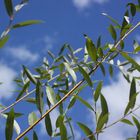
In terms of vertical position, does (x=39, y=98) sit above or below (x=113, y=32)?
below

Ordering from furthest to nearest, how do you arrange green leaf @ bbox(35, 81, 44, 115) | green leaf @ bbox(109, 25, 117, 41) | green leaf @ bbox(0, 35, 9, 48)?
1. green leaf @ bbox(109, 25, 117, 41)
2. green leaf @ bbox(35, 81, 44, 115)
3. green leaf @ bbox(0, 35, 9, 48)

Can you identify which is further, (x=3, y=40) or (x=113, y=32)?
(x=113, y=32)

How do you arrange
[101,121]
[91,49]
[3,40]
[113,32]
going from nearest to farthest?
[3,40] → [101,121] → [91,49] → [113,32]

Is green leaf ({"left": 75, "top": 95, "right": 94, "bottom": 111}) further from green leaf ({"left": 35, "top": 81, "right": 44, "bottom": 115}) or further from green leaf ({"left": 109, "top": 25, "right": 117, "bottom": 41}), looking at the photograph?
green leaf ({"left": 109, "top": 25, "right": 117, "bottom": 41})

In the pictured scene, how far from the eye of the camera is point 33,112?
1.19 m

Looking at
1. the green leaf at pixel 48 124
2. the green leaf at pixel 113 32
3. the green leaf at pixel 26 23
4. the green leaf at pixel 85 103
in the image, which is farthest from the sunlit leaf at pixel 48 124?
the green leaf at pixel 113 32

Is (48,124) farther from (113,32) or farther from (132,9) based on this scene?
(132,9)

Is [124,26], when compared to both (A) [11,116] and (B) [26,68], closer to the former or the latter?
(B) [26,68]

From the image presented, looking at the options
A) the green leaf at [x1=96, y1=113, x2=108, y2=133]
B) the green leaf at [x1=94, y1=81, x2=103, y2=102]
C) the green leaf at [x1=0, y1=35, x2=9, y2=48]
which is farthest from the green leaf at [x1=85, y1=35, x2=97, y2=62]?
the green leaf at [x1=0, y1=35, x2=9, y2=48]

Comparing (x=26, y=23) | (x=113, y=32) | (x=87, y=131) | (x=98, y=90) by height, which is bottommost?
(x=87, y=131)

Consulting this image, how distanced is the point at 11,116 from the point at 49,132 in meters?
0.19

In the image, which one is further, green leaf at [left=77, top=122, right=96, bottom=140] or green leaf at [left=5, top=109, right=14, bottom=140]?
green leaf at [left=77, top=122, right=96, bottom=140]

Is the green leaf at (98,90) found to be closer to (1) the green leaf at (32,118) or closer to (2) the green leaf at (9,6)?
(1) the green leaf at (32,118)

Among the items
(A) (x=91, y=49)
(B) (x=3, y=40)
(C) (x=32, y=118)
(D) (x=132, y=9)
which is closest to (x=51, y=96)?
(C) (x=32, y=118)
